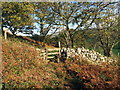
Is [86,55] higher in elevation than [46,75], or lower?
higher

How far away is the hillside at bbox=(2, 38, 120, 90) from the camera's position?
349 centimetres

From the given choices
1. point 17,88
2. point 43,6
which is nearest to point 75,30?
point 43,6

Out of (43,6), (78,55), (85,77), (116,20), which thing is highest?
(43,6)

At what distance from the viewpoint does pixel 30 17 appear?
662 cm

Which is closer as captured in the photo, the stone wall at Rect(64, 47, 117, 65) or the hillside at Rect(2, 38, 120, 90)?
the hillside at Rect(2, 38, 120, 90)

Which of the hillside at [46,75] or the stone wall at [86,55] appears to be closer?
the hillside at [46,75]

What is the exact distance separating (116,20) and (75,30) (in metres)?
2.95

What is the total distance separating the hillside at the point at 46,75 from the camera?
3491mm

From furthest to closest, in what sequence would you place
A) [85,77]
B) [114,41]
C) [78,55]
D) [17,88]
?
1. [114,41]
2. [78,55]
3. [85,77]
4. [17,88]

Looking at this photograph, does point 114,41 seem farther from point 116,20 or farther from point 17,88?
point 17,88

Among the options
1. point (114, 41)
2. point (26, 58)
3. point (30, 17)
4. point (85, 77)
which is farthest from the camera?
point (114, 41)

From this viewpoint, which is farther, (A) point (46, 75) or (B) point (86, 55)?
(B) point (86, 55)

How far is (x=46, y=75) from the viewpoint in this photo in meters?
4.53

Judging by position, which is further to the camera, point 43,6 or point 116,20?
point 116,20
